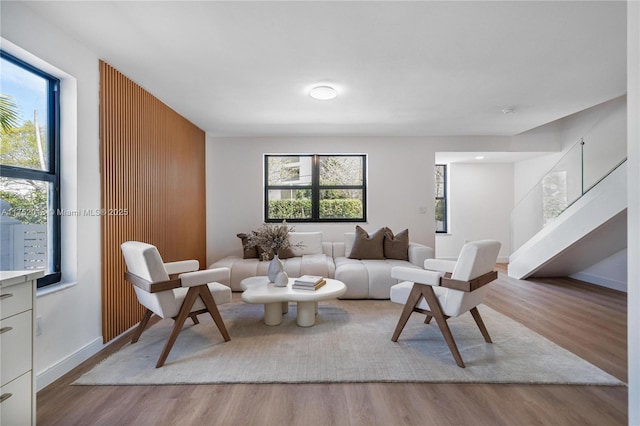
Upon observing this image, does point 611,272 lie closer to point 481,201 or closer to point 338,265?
point 481,201

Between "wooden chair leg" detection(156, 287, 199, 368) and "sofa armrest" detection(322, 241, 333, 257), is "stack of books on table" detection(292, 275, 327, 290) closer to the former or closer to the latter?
"wooden chair leg" detection(156, 287, 199, 368)

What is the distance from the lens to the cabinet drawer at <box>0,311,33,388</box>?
4.56 ft

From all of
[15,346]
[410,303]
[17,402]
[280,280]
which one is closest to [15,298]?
[15,346]

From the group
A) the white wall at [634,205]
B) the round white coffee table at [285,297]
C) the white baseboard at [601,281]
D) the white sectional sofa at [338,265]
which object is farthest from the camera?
the white baseboard at [601,281]

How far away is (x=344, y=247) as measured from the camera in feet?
16.3

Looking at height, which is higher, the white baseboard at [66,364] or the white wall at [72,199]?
the white wall at [72,199]

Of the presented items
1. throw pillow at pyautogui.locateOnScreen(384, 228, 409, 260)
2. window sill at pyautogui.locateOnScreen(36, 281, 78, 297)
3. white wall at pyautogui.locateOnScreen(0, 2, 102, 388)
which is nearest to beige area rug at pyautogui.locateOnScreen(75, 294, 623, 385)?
white wall at pyautogui.locateOnScreen(0, 2, 102, 388)

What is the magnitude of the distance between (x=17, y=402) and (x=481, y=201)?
7.28 m

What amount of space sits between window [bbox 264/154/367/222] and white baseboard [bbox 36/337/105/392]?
3.23 metres

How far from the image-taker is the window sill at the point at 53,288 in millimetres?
1985

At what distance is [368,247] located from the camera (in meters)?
4.54

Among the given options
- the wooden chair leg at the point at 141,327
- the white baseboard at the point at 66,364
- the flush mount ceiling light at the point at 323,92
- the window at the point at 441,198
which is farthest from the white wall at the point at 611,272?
the white baseboard at the point at 66,364

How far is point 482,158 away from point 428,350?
15.7ft

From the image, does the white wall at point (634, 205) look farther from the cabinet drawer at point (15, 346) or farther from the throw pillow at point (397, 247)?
the throw pillow at point (397, 247)
